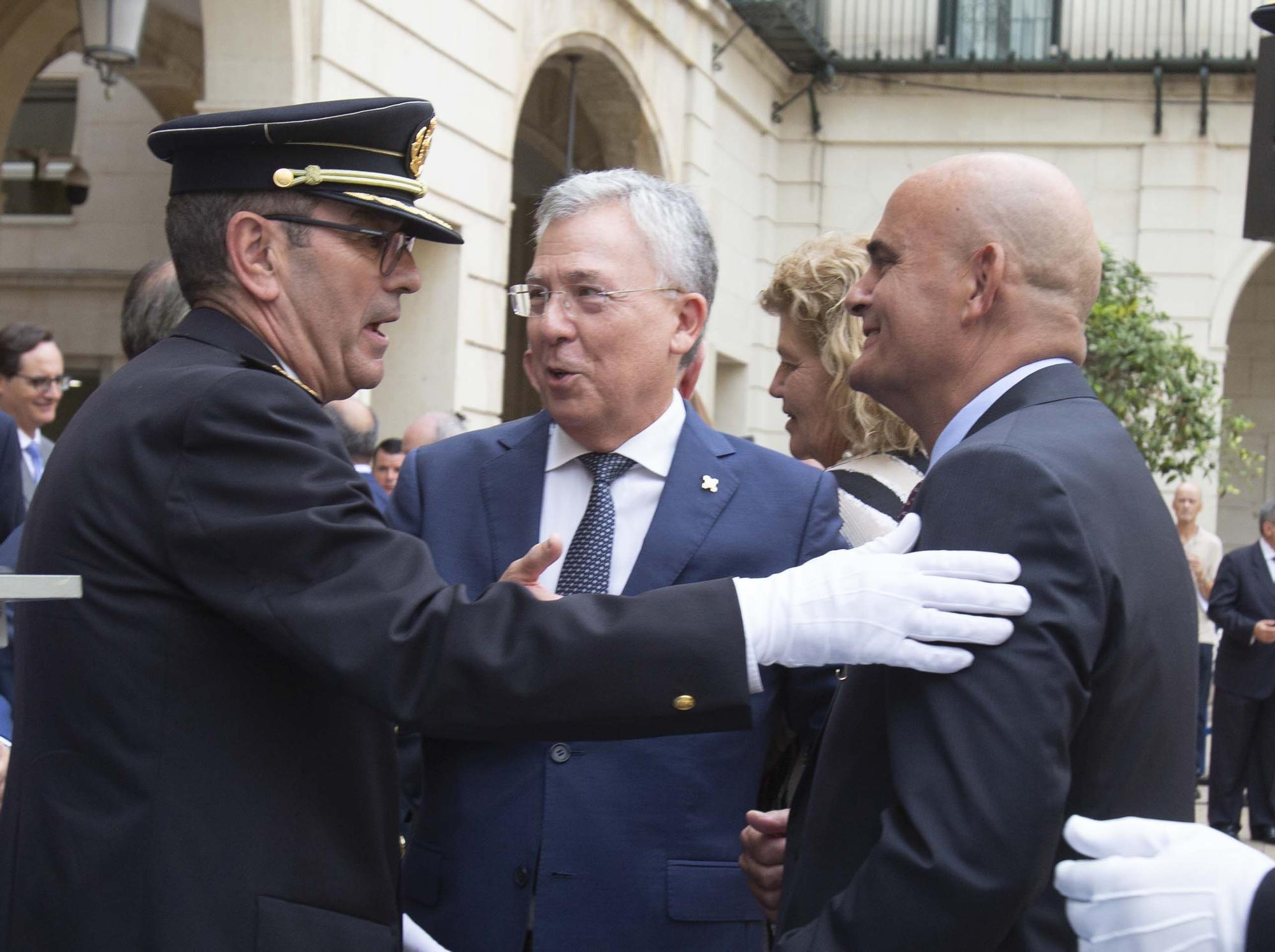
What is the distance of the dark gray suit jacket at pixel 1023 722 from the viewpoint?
1795mm

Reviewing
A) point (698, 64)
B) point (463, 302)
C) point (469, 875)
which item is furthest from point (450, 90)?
point (469, 875)

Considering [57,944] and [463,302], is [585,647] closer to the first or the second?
[57,944]

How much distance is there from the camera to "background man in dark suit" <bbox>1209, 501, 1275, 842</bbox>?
383 inches

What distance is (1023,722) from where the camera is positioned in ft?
5.89

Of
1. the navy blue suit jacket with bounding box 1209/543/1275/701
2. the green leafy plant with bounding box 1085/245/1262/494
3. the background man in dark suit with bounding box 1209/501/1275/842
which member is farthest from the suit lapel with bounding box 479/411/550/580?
the green leafy plant with bounding box 1085/245/1262/494

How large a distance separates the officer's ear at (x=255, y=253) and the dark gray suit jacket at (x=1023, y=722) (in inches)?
36.9

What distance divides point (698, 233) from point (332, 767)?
4.57 feet

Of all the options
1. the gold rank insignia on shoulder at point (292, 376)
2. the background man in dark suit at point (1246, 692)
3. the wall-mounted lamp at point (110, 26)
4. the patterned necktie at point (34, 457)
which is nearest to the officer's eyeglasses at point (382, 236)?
the gold rank insignia on shoulder at point (292, 376)

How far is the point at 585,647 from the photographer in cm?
203

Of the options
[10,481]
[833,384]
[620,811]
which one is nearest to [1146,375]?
[10,481]

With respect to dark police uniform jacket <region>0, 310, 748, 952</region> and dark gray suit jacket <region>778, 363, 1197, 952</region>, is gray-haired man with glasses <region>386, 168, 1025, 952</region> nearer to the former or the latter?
dark police uniform jacket <region>0, 310, 748, 952</region>

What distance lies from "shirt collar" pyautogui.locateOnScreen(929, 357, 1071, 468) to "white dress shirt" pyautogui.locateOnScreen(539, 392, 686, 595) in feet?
2.53

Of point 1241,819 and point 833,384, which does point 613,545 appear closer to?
point 833,384

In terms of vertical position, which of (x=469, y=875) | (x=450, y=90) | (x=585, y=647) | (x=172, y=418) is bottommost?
(x=469, y=875)
